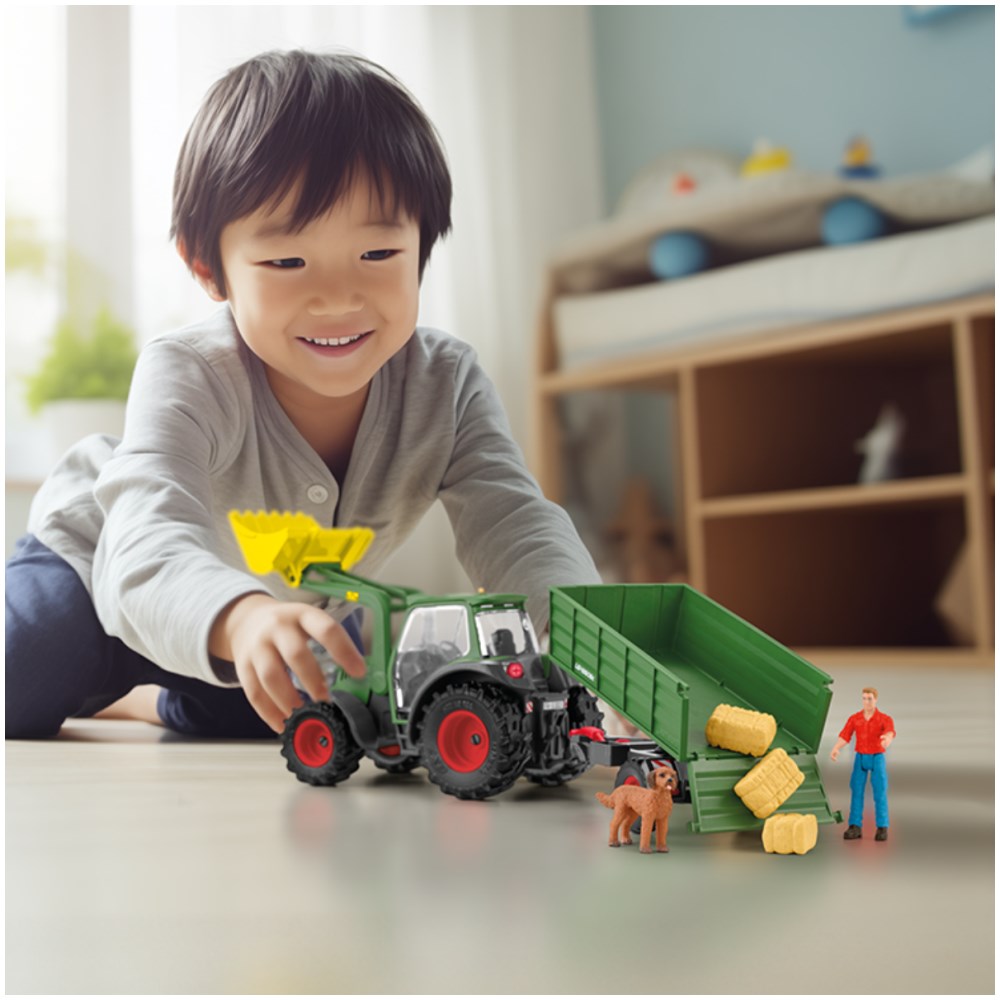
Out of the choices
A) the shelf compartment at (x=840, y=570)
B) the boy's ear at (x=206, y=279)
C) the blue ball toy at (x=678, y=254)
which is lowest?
the shelf compartment at (x=840, y=570)

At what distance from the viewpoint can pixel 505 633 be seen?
541 millimetres

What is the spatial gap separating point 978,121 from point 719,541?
77 cm

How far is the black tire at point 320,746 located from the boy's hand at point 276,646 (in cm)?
7

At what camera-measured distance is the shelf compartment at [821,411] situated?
1661mm

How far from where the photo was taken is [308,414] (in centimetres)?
61

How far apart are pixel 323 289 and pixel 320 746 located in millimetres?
211

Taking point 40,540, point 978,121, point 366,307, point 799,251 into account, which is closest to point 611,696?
point 366,307

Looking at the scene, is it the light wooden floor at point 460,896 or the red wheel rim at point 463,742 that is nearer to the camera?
the light wooden floor at point 460,896

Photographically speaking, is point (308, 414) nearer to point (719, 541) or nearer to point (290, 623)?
point (290, 623)

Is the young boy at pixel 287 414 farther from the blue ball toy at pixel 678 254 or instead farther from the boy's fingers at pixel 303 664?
the blue ball toy at pixel 678 254

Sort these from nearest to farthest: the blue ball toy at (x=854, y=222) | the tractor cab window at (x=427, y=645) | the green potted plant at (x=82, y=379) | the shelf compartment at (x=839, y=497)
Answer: the tractor cab window at (x=427, y=645) → the green potted plant at (x=82, y=379) → the shelf compartment at (x=839, y=497) → the blue ball toy at (x=854, y=222)

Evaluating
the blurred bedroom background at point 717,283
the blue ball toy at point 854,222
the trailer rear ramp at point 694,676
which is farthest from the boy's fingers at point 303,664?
the blue ball toy at point 854,222

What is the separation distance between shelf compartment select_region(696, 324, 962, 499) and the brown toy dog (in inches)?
46.4

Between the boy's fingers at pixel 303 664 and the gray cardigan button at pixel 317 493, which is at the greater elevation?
the gray cardigan button at pixel 317 493
